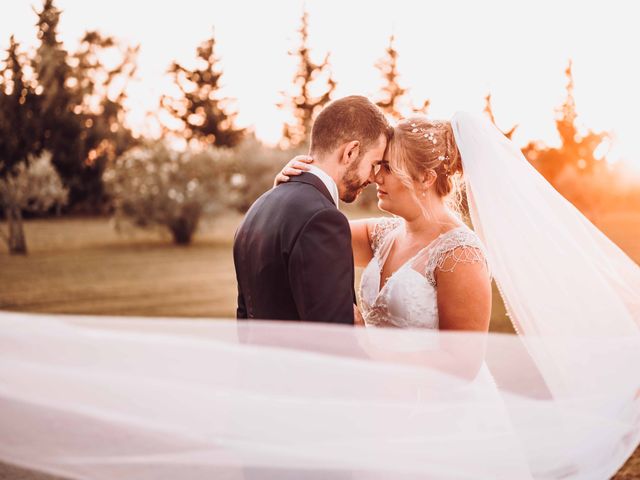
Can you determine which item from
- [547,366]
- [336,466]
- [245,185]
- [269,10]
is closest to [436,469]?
[336,466]

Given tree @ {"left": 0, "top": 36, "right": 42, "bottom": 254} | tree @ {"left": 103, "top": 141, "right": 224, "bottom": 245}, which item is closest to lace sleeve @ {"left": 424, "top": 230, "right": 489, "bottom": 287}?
tree @ {"left": 0, "top": 36, "right": 42, "bottom": 254}

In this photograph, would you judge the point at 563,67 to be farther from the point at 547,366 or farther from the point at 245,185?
the point at 547,366

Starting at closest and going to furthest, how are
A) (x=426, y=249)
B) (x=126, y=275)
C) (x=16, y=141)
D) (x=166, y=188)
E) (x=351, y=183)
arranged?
(x=351, y=183) → (x=426, y=249) → (x=126, y=275) → (x=16, y=141) → (x=166, y=188)

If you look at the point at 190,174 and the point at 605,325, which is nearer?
the point at 605,325

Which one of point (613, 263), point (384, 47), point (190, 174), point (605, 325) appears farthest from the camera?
point (384, 47)

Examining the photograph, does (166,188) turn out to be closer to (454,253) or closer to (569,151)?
(569,151)

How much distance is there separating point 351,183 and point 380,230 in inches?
43.9

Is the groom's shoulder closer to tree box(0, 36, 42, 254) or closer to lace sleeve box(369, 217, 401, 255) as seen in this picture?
lace sleeve box(369, 217, 401, 255)

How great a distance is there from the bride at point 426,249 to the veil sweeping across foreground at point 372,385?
0.12 metres

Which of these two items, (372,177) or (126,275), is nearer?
(372,177)

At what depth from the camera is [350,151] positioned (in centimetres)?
287

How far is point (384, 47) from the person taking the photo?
178ft

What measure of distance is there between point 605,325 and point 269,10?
33.2 m

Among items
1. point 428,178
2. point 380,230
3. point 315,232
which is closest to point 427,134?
point 428,178
